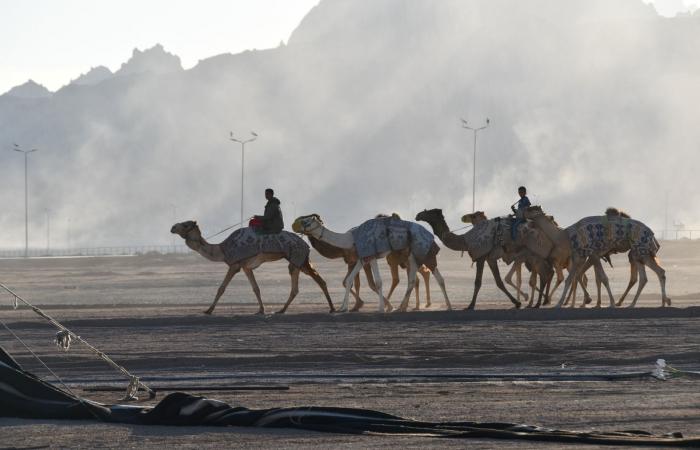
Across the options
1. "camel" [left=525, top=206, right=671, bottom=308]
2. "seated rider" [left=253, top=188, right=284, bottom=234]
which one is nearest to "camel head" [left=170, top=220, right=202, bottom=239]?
"seated rider" [left=253, top=188, right=284, bottom=234]

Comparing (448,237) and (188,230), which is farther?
(188,230)

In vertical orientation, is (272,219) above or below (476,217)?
below

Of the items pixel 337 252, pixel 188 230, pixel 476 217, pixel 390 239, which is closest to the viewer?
pixel 390 239

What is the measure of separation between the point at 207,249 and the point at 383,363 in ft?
42.9

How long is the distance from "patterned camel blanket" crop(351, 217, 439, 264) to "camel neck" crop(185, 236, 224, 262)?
2.72m

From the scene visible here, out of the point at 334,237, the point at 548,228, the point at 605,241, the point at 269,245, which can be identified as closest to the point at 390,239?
the point at 334,237

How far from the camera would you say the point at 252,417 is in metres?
12.6

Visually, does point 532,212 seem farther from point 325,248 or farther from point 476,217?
point 325,248

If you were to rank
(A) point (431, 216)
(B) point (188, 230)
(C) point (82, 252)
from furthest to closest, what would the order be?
1. (C) point (82, 252)
2. (A) point (431, 216)
3. (B) point (188, 230)

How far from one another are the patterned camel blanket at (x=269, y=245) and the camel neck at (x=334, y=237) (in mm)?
696

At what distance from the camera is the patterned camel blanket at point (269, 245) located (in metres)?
30.1

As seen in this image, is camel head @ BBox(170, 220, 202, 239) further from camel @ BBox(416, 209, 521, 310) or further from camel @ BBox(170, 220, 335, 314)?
camel @ BBox(416, 209, 521, 310)

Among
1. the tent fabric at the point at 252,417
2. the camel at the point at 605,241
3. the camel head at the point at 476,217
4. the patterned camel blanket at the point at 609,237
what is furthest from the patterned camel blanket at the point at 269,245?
the tent fabric at the point at 252,417

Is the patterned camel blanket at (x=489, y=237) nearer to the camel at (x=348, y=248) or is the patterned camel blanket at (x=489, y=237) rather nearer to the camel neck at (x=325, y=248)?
the camel at (x=348, y=248)
